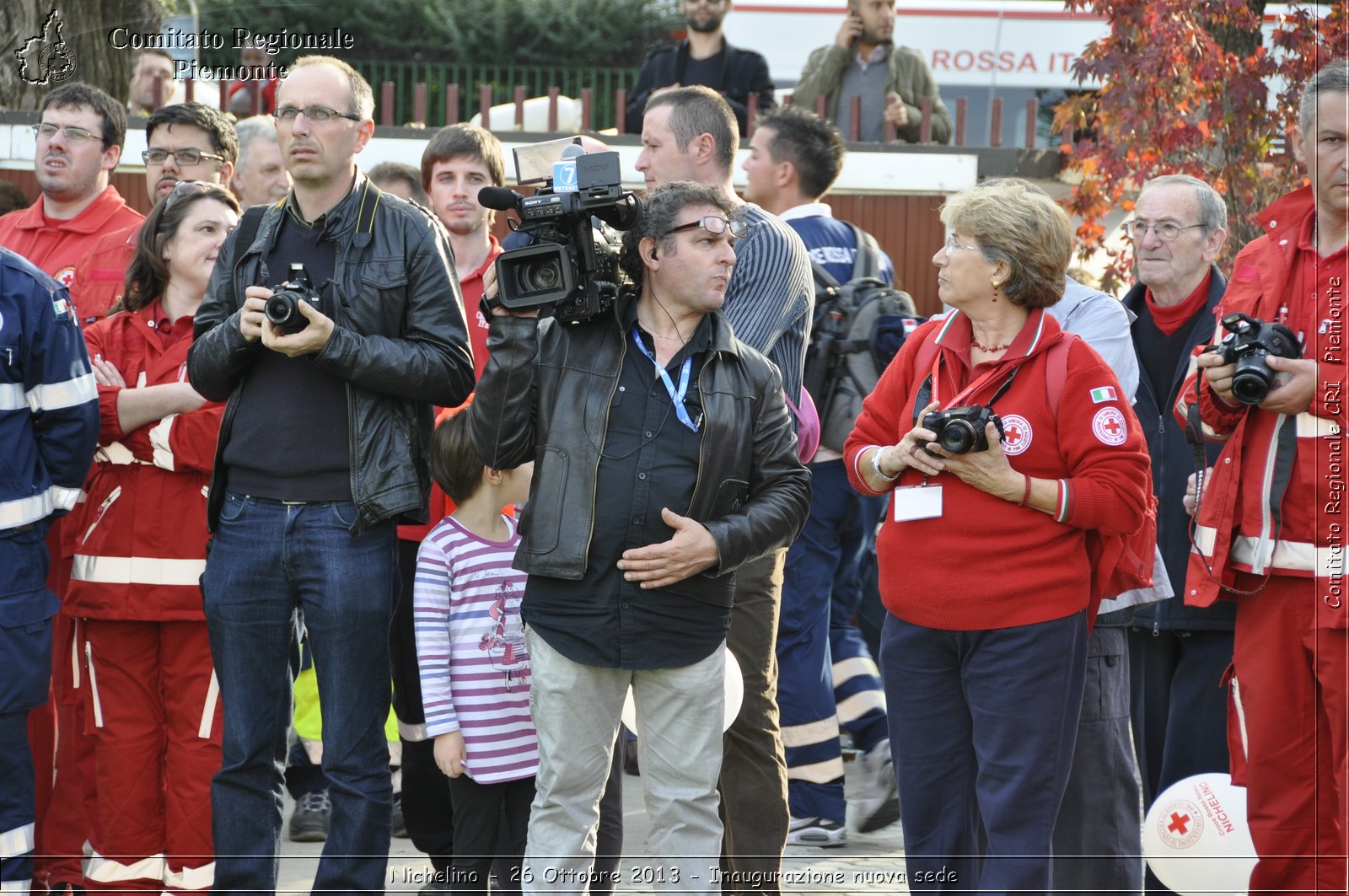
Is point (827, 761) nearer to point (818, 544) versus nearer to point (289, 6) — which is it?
point (818, 544)

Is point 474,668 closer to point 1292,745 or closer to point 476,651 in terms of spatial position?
point 476,651

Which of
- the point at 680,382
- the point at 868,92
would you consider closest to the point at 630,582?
the point at 680,382

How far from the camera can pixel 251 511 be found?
420 cm

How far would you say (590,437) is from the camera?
3.79m

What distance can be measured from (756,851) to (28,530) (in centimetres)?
235

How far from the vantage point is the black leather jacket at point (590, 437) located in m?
3.75

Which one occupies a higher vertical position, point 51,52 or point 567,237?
point 51,52

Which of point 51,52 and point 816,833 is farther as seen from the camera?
point 51,52

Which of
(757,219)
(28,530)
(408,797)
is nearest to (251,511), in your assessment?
(28,530)

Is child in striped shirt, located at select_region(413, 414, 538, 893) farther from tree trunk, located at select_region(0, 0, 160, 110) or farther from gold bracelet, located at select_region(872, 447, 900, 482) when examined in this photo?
tree trunk, located at select_region(0, 0, 160, 110)

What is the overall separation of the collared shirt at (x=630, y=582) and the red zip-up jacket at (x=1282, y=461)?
1.44 metres

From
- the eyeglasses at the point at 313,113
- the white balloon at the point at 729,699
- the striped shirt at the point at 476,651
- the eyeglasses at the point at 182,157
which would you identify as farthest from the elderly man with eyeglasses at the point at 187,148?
the white balloon at the point at 729,699

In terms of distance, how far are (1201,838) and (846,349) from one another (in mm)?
2149

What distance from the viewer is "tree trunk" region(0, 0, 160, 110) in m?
8.01
